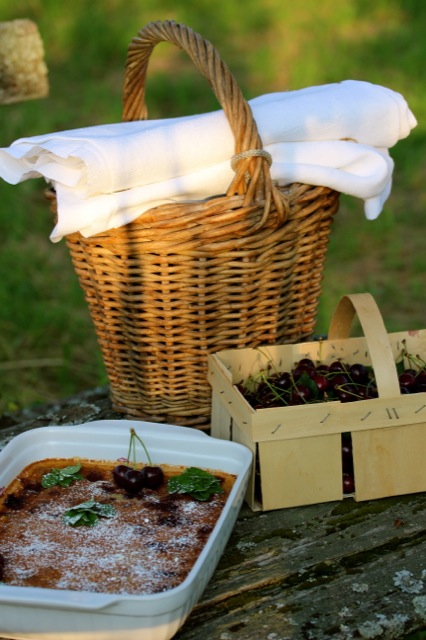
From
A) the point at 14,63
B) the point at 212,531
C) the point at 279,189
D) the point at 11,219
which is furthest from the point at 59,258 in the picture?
the point at 212,531

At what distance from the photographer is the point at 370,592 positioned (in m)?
1.17

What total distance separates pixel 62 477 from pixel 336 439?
Answer: 0.40 meters

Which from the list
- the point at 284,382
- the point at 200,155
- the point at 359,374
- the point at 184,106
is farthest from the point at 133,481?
the point at 184,106

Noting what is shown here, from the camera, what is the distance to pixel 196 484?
4.17 feet

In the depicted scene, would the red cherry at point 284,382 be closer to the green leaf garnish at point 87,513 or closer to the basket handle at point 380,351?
the basket handle at point 380,351

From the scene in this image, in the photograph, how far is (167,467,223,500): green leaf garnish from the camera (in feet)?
4.14

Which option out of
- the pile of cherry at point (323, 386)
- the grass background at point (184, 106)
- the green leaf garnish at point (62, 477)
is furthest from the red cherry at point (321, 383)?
the grass background at point (184, 106)

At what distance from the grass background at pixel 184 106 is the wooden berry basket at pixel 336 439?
1.19 m

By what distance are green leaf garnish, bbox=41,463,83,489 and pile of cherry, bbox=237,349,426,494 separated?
11.1 inches

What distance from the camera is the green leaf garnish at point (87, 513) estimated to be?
1218 millimetres

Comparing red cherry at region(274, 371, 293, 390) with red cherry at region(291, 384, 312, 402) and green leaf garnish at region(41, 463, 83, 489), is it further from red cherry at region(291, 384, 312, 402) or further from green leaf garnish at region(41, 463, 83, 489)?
green leaf garnish at region(41, 463, 83, 489)

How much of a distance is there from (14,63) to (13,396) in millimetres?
1003

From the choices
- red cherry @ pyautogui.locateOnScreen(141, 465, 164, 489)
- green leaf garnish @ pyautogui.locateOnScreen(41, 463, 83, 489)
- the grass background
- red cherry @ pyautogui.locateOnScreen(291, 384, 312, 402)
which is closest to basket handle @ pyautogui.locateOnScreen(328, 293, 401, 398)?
red cherry @ pyautogui.locateOnScreen(291, 384, 312, 402)

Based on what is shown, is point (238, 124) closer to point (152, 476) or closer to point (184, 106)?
point (152, 476)
